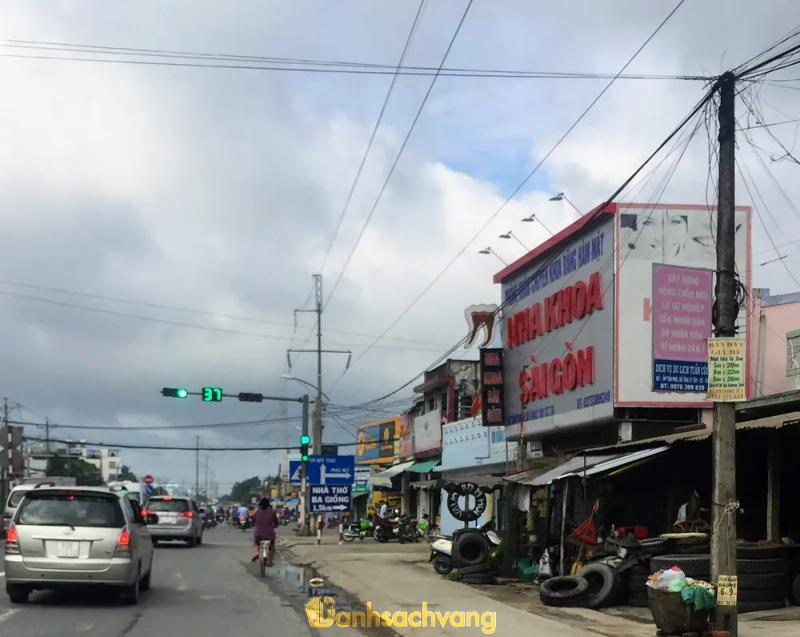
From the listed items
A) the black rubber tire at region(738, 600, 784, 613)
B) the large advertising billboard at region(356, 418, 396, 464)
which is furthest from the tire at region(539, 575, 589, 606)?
the large advertising billboard at region(356, 418, 396, 464)

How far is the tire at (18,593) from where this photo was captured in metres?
13.5

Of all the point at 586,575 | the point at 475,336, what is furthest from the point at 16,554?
the point at 475,336

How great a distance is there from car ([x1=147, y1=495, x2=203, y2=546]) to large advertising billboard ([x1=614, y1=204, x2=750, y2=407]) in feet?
53.8

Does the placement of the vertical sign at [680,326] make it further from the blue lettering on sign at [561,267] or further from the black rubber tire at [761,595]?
the black rubber tire at [761,595]

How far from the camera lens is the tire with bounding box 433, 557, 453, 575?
65.8ft

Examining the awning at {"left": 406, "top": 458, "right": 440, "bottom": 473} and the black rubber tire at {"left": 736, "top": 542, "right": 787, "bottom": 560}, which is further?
the awning at {"left": 406, "top": 458, "right": 440, "bottom": 473}

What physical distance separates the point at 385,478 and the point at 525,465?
23413 millimetres

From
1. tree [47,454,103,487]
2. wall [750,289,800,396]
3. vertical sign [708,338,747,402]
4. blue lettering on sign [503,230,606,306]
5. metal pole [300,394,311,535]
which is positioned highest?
blue lettering on sign [503,230,606,306]

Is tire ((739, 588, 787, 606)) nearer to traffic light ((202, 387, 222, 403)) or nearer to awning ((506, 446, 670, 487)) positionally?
awning ((506, 446, 670, 487))

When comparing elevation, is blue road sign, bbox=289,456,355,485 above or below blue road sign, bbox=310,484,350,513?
above

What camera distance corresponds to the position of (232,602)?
14977 mm

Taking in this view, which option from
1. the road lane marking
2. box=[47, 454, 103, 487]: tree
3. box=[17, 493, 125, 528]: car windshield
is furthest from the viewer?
box=[47, 454, 103, 487]: tree

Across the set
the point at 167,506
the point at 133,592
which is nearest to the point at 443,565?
the point at 133,592

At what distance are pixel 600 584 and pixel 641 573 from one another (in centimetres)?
63
